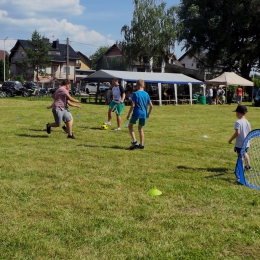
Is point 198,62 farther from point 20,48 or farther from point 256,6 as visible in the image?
point 20,48

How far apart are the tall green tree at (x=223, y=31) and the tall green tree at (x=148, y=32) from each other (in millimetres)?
2216

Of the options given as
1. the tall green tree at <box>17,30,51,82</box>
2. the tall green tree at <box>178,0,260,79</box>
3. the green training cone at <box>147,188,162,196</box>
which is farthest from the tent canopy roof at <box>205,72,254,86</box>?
the tall green tree at <box>17,30,51,82</box>

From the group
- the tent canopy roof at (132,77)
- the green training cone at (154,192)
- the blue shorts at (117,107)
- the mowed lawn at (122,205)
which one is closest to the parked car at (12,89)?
the tent canopy roof at (132,77)

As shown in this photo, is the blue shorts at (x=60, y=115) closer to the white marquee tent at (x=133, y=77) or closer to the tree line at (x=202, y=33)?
the white marquee tent at (x=133, y=77)

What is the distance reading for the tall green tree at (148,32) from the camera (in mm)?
48688

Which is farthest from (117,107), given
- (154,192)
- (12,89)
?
(12,89)

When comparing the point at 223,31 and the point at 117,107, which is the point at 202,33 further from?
the point at 117,107

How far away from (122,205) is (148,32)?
150ft

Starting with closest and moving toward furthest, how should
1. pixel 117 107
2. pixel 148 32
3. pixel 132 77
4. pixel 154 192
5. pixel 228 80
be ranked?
pixel 154 192, pixel 117 107, pixel 132 77, pixel 228 80, pixel 148 32

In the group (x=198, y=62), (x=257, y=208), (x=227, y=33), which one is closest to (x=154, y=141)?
(x=257, y=208)

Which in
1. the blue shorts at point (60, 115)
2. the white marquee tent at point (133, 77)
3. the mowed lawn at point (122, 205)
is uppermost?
the white marquee tent at point (133, 77)

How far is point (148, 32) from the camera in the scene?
162 feet

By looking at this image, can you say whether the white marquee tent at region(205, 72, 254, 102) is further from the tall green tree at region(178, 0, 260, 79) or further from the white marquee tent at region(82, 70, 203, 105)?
the tall green tree at region(178, 0, 260, 79)

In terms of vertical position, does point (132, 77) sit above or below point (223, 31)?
below
